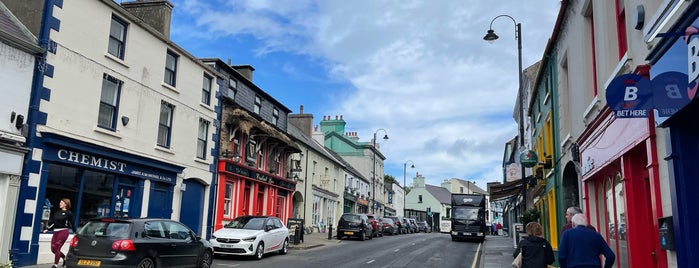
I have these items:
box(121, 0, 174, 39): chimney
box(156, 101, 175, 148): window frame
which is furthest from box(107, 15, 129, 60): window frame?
box(156, 101, 175, 148): window frame

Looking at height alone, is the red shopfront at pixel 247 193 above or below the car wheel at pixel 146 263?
above

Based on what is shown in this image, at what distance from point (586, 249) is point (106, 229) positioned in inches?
376

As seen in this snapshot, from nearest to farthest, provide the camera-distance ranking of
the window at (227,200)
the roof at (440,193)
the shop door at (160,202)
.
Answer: the shop door at (160,202) → the window at (227,200) → the roof at (440,193)

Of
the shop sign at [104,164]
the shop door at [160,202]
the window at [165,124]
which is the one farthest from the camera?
the window at [165,124]

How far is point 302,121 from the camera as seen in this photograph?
4053cm

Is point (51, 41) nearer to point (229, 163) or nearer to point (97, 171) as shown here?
point (97, 171)

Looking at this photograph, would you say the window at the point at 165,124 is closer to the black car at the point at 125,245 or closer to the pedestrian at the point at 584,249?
the black car at the point at 125,245

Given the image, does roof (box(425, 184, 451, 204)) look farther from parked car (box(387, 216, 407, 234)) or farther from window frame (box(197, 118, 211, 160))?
window frame (box(197, 118, 211, 160))

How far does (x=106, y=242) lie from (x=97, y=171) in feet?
18.5

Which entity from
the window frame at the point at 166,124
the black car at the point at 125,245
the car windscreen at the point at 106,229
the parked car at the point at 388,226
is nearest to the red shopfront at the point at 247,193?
the window frame at the point at 166,124

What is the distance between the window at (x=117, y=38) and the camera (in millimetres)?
16297

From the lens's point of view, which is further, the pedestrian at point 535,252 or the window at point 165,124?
the window at point 165,124

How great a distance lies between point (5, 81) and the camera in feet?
40.8

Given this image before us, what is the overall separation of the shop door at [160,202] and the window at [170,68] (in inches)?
158
